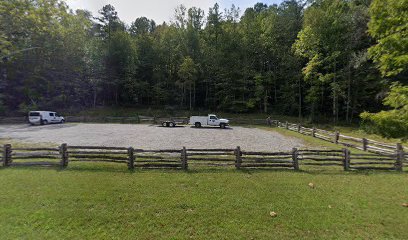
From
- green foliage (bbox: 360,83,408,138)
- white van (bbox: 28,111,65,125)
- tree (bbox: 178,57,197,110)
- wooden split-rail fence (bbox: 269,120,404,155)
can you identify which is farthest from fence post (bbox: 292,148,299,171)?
tree (bbox: 178,57,197,110)

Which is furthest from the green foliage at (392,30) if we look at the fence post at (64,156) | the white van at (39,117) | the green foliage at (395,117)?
the white van at (39,117)

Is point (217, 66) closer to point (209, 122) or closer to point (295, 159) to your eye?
point (209, 122)

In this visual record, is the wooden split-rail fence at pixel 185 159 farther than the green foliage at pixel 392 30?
Yes

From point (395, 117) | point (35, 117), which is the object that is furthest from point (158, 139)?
point (35, 117)

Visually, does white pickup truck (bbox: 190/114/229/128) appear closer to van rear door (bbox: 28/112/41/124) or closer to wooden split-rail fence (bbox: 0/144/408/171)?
wooden split-rail fence (bbox: 0/144/408/171)

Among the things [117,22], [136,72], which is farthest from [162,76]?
[117,22]

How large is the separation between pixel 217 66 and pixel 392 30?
41.3 m

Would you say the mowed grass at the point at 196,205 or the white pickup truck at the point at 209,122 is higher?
the white pickup truck at the point at 209,122

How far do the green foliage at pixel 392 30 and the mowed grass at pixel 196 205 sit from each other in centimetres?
416

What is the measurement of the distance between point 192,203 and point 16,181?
6.67m

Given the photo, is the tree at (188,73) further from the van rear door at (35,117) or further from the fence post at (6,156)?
the fence post at (6,156)

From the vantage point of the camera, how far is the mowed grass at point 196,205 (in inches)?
206

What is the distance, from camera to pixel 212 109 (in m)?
47.3

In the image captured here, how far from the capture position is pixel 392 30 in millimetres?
5543
